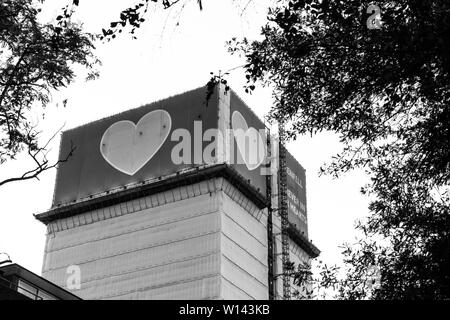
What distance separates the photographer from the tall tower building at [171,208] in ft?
404

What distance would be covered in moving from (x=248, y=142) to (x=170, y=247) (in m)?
24.4

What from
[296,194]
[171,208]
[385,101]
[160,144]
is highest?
[160,144]

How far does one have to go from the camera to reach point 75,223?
13838cm

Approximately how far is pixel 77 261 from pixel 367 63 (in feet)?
412

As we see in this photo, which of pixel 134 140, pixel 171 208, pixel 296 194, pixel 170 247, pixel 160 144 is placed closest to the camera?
pixel 170 247

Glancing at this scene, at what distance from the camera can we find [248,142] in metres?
136

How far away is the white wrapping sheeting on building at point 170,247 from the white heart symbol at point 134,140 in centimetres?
742

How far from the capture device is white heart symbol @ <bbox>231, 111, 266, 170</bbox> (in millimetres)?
133175

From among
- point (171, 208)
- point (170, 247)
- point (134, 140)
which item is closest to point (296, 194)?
point (171, 208)

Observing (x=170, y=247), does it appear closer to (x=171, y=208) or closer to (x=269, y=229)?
(x=171, y=208)

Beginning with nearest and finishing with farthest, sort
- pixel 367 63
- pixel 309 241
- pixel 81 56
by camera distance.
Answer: pixel 367 63 < pixel 81 56 < pixel 309 241

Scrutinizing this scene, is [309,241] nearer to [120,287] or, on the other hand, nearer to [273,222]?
[273,222]

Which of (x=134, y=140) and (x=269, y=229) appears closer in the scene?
(x=134, y=140)
